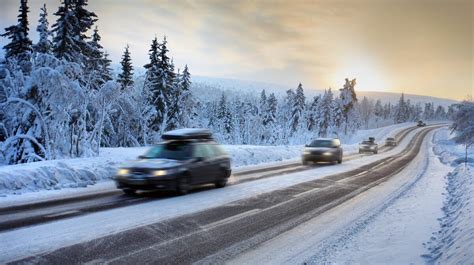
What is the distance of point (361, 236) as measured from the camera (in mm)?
8227

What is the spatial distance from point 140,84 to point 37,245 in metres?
51.6

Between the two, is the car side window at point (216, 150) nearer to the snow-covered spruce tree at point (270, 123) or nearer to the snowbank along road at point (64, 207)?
the snowbank along road at point (64, 207)

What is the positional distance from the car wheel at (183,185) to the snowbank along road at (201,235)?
1.43 m

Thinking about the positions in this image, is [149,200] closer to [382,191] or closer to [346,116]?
[382,191]

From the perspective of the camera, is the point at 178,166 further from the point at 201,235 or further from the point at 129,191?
the point at 201,235

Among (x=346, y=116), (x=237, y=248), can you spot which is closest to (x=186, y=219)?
(x=237, y=248)

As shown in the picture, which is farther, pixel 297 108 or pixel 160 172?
pixel 297 108

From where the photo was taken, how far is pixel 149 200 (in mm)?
11484

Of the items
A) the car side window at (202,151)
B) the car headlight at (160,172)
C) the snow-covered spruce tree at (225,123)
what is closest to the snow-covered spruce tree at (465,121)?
the car side window at (202,151)

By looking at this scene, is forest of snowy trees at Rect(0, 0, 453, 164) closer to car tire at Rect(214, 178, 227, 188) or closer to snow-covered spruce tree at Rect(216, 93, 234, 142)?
car tire at Rect(214, 178, 227, 188)

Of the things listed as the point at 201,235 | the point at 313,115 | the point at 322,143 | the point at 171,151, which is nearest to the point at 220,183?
the point at 171,151

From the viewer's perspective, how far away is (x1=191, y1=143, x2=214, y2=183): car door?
13578 mm

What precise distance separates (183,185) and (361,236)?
6077mm

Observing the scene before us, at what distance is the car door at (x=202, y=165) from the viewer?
13578 millimetres
